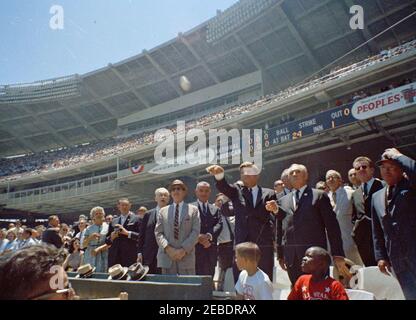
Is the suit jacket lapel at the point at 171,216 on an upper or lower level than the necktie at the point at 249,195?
lower

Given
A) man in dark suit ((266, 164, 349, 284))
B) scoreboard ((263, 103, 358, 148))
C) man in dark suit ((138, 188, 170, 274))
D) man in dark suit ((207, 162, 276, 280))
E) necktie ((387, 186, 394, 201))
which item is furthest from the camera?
scoreboard ((263, 103, 358, 148))

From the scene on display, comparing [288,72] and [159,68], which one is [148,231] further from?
[159,68]

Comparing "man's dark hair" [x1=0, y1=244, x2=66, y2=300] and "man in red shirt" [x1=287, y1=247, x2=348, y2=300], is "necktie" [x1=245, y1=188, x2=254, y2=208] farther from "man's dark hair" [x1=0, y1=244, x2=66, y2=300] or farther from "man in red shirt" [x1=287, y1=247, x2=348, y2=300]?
"man's dark hair" [x1=0, y1=244, x2=66, y2=300]

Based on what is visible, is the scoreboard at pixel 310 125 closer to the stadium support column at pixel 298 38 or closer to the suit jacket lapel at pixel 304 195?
the stadium support column at pixel 298 38

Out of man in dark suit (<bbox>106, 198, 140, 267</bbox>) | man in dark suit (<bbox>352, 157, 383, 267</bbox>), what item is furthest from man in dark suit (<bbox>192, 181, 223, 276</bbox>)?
man in dark suit (<bbox>352, 157, 383, 267</bbox>)

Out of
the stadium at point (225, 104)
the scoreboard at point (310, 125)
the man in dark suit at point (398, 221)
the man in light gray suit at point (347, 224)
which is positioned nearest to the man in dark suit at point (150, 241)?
the man in light gray suit at point (347, 224)

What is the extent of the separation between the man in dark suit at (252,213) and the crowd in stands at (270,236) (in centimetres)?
1

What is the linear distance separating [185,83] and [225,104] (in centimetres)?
432

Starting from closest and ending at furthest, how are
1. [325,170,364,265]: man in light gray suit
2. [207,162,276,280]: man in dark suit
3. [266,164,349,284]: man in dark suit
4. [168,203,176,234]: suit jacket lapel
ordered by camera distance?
[266,164,349,284]: man in dark suit
[207,162,276,280]: man in dark suit
[168,203,176,234]: suit jacket lapel
[325,170,364,265]: man in light gray suit

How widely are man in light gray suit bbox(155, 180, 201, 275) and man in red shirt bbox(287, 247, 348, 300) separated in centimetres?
187

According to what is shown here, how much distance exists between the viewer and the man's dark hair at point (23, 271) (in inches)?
48.5

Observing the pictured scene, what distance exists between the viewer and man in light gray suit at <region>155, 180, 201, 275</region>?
161 inches

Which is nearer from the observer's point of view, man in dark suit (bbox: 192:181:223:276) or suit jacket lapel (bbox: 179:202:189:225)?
suit jacket lapel (bbox: 179:202:189:225)
